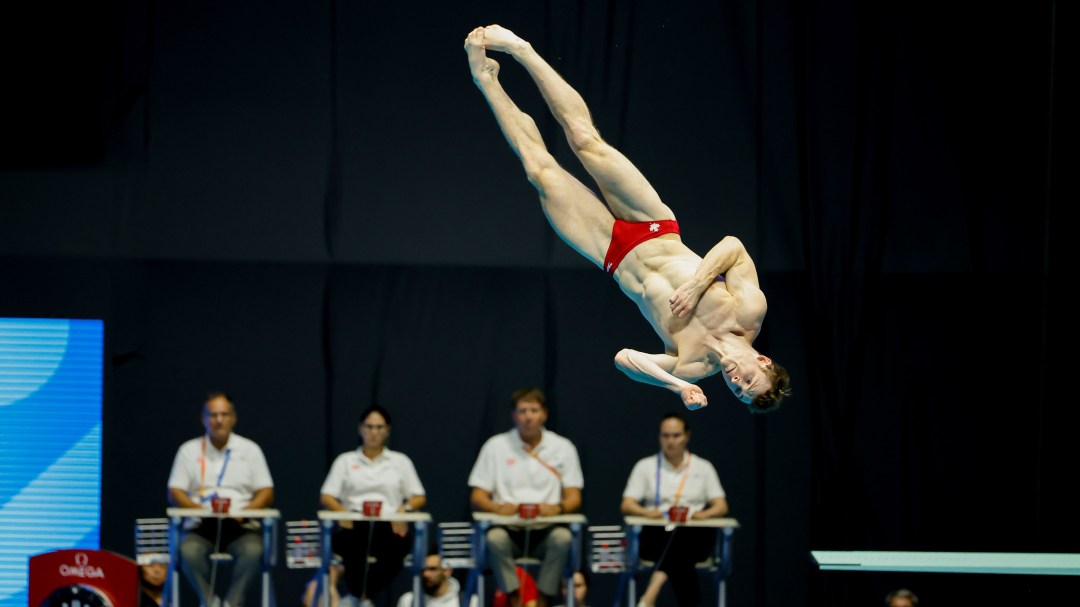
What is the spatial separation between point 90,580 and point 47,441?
6.41 feet

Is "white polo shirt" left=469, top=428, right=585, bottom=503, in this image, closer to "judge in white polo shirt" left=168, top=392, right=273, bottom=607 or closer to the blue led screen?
"judge in white polo shirt" left=168, top=392, right=273, bottom=607

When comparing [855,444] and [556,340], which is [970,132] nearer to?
[855,444]

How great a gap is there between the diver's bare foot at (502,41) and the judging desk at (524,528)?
8.94 ft

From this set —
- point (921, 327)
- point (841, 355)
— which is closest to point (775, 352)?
point (841, 355)

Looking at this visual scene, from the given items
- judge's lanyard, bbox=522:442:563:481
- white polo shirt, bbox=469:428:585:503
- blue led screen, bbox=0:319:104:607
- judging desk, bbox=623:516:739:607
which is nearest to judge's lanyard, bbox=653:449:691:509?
judging desk, bbox=623:516:739:607

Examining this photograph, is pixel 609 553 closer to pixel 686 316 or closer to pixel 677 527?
pixel 677 527

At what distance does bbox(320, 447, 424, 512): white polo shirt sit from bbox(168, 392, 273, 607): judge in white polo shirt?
40 centimetres

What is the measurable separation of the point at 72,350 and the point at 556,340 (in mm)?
2964

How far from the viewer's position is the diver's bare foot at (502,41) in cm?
508

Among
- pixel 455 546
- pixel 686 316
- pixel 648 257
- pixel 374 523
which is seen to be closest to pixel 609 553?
pixel 455 546

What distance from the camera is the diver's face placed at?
4.68 m

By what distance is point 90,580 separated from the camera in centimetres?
622

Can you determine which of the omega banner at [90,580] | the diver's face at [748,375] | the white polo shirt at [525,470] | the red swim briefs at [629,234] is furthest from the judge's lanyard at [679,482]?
the omega banner at [90,580]

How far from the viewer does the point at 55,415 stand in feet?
26.0
